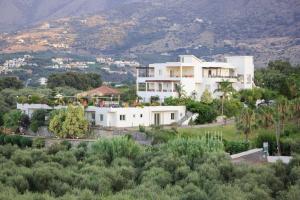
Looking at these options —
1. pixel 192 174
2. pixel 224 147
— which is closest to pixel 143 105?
pixel 224 147

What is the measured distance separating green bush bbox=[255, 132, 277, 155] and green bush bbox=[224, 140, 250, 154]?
31.5 inches

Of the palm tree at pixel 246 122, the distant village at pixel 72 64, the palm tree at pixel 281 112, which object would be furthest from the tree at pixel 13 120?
the distant village at pixel 72 64

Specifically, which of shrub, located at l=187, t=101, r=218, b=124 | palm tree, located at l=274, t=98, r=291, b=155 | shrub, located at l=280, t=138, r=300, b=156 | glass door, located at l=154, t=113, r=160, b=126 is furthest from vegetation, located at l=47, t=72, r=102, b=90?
shrub, located at l=280, t=138, r=300, b=156

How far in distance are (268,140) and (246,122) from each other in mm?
3562

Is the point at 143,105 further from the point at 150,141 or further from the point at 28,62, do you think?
the point at 28,62

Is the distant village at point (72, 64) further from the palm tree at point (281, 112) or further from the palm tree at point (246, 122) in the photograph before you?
the palm tree at point (246, 122)

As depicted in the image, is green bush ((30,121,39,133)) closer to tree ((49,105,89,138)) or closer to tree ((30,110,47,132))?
tree ((30,110,47,132))

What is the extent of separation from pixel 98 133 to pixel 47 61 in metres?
117

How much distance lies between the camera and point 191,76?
61156mm

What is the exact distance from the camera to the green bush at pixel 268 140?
4062 cm

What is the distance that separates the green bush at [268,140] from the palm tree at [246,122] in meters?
2.17

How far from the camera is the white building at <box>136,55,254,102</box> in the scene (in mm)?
60062

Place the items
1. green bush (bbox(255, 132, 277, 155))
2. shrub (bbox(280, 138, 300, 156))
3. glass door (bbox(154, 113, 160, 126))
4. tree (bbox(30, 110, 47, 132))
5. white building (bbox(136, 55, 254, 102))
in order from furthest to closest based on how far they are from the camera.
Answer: white building (bbox(136, 55, 254, 102))
tree (bbox(30, 110, 47, 132))
glass door (bbox(154, 113, 160, 126))
green bush (bbox(255, 132, 277, 155))
shrub (bbox(280, 138, 300, 156))

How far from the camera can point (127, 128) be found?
49.9m
